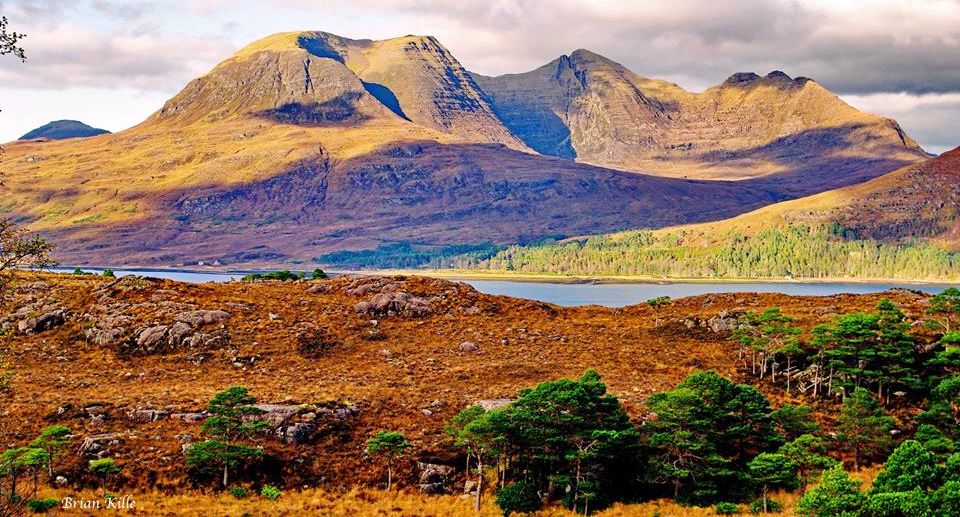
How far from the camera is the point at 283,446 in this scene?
46.2 metres

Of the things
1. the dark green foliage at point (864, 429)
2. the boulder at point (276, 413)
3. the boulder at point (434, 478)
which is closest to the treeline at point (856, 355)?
Answer: the dark green foliage at point (864, 429)

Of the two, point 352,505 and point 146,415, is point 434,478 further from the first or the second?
point 146,415

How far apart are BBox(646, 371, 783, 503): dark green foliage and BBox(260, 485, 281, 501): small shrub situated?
19.3m

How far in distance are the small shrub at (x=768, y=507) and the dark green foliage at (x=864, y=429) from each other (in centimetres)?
845

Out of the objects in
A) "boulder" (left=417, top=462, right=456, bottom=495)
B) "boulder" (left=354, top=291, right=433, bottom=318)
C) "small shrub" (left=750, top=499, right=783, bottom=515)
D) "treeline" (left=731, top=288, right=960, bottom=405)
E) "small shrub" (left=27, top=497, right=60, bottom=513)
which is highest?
"boulder" (left=354, top=291, right=433, bottom=318)

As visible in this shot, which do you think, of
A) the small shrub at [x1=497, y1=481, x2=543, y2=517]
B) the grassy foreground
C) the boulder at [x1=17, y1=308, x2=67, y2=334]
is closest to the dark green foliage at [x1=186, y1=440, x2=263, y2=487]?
the grassy foreground

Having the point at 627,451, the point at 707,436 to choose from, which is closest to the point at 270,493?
the point at 627,451

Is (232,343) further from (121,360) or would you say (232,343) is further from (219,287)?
(219,287)

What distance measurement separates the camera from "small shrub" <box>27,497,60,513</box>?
116 ft

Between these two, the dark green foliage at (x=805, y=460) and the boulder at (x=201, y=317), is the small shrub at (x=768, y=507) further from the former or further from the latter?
the boulder at (x=201, y=317)

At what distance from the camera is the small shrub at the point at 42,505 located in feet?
116

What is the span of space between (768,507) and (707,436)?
5.14m

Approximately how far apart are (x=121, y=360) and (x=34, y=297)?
14966 mm

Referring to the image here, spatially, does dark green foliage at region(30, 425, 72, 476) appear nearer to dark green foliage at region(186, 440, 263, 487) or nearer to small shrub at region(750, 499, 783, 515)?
dark green foliage at region(186, 440, 263, 487)
